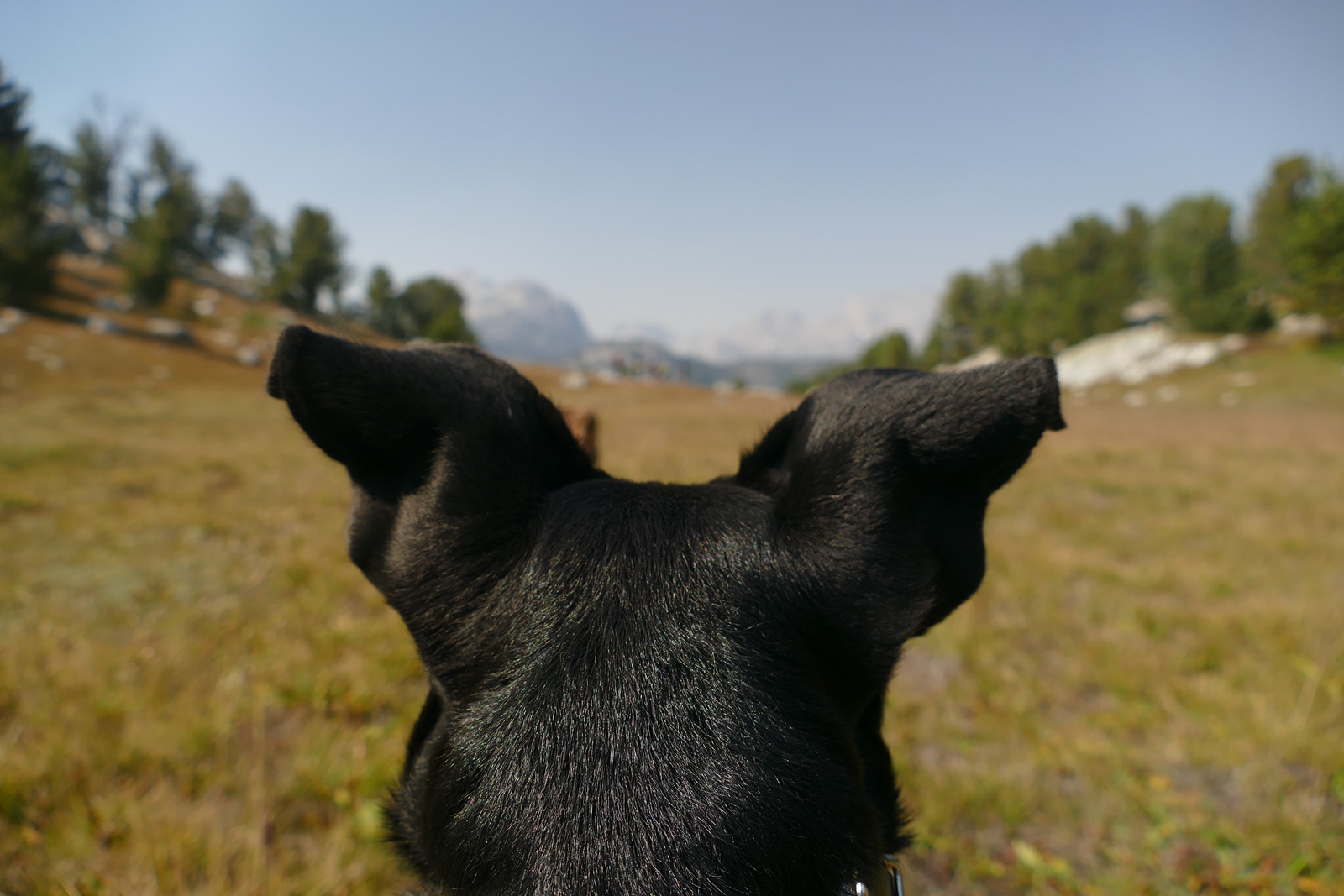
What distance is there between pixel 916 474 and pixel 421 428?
929 mm

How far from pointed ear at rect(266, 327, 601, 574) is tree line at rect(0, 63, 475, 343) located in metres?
1.88

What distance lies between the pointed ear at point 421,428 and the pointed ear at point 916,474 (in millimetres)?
531

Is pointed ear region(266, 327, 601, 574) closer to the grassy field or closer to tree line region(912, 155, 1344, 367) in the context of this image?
the grassy field

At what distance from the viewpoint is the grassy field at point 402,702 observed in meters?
2.74

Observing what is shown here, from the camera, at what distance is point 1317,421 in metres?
23.0

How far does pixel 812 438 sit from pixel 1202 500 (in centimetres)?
1339

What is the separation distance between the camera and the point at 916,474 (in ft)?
3.70

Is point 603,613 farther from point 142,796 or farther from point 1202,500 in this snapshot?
point 1202,500

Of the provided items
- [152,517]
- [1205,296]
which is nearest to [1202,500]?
[152,517]

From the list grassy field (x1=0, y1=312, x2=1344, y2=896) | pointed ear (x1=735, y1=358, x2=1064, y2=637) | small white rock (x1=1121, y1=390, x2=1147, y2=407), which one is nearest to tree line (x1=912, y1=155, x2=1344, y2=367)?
small white rock (x1=1121, y1=390, x2=1147, y2=407)

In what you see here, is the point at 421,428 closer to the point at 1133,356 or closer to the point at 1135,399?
the point at 1135,399

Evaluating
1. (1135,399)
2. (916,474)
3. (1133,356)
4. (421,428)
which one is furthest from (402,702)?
(1133,356)

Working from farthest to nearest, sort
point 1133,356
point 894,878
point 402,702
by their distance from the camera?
point 1133,356
point 402,702
point 894,878

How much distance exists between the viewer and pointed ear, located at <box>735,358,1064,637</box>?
3.48ft
